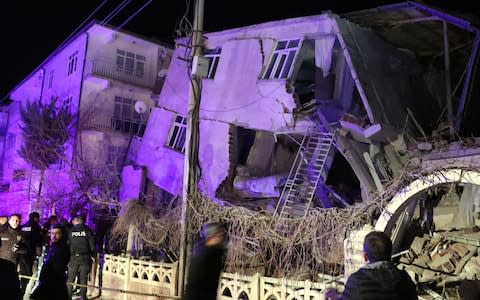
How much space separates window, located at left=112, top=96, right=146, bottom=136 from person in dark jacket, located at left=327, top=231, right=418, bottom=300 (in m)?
24.5

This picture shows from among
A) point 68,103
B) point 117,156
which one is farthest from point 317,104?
point 68,103

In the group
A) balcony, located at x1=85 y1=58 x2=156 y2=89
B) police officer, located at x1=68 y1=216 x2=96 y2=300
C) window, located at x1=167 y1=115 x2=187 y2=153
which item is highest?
balcony, located at x1=85 y1=58 x2=156 y2=89

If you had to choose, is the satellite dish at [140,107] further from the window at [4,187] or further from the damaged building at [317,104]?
the window at [4,187]

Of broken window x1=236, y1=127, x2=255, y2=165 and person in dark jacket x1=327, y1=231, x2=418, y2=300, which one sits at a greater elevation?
broken window x1=236, y1=127, x2=255, y2=165

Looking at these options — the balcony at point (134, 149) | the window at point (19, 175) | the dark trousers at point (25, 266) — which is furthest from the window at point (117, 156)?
the dark trousers at point (25, 266)

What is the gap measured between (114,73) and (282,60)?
14612 mm

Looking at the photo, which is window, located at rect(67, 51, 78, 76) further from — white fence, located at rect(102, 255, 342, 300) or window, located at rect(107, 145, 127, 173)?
white fence, located at rect(102, 255, 342, 300)

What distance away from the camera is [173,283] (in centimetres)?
1042

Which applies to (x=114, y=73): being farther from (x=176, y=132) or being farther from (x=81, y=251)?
(x=81, y=251)

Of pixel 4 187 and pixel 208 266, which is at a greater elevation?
pixel 4 187

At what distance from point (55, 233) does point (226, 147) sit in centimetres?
1059

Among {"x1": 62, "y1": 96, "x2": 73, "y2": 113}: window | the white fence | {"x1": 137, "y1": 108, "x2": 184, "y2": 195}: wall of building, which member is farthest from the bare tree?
the white fence

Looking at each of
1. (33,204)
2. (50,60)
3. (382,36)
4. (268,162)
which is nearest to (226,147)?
(268,162)

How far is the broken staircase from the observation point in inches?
535
